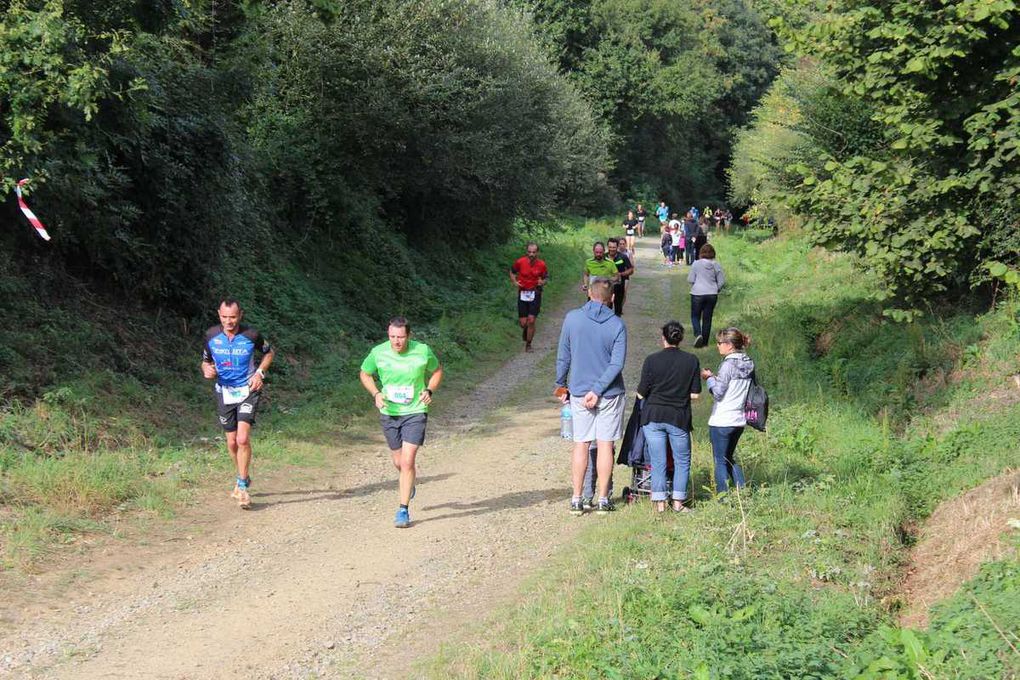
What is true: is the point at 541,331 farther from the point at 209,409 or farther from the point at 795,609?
the point at 795,609

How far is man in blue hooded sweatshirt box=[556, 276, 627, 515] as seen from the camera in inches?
346

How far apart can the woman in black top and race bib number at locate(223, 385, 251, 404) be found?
136 inches

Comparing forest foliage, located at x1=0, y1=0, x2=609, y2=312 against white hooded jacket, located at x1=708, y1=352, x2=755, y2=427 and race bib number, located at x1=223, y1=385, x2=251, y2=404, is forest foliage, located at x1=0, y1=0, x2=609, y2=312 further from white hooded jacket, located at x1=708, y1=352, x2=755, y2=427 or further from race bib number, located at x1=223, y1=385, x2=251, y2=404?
white hooded jacket, located at x1=708, y1=352, x2=755, y2=427

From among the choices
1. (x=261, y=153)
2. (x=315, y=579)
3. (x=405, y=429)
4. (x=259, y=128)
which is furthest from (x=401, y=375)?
(x=259, y=128)

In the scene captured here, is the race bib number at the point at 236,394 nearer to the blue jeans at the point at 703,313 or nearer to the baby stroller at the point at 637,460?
the baby stroller at the point at 637,460

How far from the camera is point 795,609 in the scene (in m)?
6.36

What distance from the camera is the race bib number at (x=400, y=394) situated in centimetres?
886

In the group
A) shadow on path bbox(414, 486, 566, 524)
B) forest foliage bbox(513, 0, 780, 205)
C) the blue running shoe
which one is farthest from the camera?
forest foliage bbox(513, 0, 780, 205)

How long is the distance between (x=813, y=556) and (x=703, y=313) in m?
9.67

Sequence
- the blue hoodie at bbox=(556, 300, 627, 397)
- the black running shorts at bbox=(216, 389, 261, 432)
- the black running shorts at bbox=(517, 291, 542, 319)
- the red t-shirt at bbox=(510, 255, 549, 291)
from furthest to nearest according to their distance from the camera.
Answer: the black running shorts at bbox=(517, 291, 542, 319) < the red t-shirt at bbox=(510, 255, 549, 291) < the black running shorts at bbox=(216, 389, 261, 432) < the blue hoodie at bbox=(556, 300, 627, 397)

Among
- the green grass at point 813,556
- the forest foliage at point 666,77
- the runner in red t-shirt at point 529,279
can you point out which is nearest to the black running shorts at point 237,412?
the green grass at point 813,556

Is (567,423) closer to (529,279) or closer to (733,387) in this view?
(733,387)

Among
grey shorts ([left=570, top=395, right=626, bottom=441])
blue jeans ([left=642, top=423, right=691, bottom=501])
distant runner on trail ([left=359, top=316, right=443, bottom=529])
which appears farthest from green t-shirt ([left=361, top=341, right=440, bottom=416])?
blue jeans ([left=642, top=423, right=691, bottom=501])

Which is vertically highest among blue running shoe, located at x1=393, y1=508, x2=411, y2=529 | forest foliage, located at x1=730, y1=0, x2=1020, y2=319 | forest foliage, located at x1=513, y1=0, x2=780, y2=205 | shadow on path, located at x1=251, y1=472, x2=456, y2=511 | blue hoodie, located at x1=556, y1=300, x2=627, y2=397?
forest foliage, located at x1=513, y1=0, x2=780, y2=205
